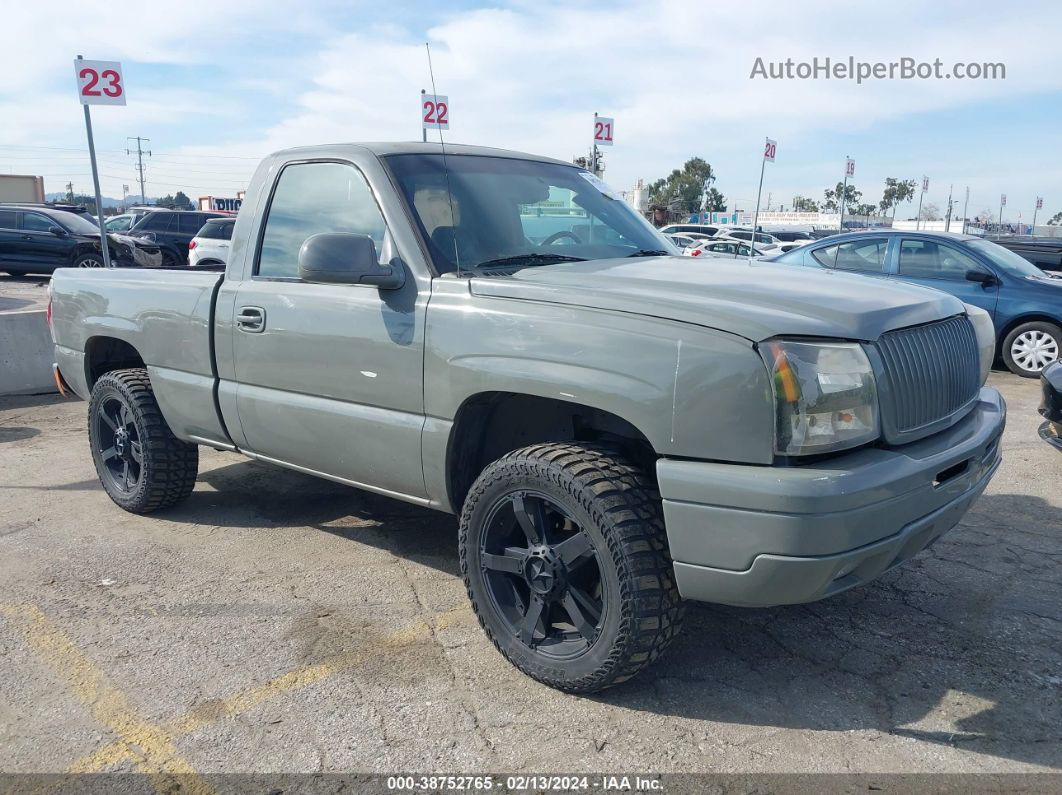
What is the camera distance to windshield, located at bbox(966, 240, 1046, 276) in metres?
9.16

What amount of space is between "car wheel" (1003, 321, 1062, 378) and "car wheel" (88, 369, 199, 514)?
26.7ft

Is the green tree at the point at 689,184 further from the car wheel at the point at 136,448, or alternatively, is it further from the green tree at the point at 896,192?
the car wheel at the point at 136,448

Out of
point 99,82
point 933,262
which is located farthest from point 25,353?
point 933,262

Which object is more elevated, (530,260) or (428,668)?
(530,260)

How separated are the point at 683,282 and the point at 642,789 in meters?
1.66

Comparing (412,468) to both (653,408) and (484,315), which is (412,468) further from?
(653,408)

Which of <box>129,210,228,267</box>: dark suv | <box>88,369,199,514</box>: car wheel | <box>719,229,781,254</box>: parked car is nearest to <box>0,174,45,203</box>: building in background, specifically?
<box>129,210,228,267</box>: dark suv

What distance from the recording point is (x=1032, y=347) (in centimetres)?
898

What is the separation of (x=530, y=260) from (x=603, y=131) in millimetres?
12322

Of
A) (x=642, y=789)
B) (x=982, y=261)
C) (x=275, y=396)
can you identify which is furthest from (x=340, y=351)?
(x=982, y=261)

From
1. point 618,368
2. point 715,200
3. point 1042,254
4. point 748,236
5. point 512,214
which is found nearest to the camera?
point 618,368

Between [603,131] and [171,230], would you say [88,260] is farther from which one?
[603,131]

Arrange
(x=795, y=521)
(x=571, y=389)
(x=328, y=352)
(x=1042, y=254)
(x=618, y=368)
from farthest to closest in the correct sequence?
(x=1042, y=254), (x=328, y=352), (x=571, y=389), (x=618, y=368), (x=795, y=521)

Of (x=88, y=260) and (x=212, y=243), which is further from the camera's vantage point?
(x=88, y=260)
